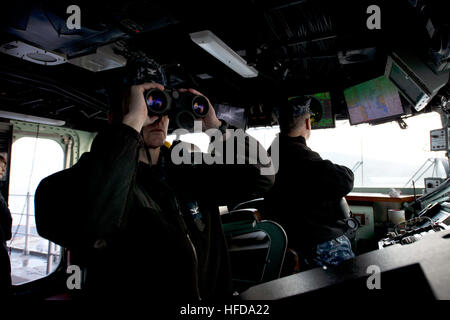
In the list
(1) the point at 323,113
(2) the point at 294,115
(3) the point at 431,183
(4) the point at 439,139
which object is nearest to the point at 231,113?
(1) the point at 323,113

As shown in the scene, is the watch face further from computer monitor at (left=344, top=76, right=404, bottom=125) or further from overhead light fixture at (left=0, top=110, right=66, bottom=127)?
overhead light fixture at (left=0, top=110, right=66, bottom=127)

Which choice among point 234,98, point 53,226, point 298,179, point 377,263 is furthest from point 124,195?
point 234,98

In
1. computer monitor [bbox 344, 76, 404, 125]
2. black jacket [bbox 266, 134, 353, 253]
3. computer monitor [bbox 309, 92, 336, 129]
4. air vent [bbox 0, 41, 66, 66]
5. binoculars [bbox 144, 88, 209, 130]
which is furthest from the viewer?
computer monitor [bbox 309, 92, 336, 129]

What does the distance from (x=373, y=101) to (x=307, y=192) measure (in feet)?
7.96

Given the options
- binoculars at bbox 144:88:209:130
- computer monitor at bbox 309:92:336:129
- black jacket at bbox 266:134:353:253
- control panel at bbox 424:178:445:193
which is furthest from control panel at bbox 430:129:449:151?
binoculars at bbox 144:88:209:130

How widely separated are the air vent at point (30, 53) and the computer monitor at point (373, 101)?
12.2 feet

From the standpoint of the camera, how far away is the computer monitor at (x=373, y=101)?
3.45 metres

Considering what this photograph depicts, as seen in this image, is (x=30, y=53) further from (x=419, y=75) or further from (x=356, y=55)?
(x=356, y=55)

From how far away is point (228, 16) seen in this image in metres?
2.66

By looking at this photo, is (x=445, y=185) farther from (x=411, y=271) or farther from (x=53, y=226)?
Result: (x=53, y=226)

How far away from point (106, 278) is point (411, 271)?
966mm

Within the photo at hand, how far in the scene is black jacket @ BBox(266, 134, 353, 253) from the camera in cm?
197

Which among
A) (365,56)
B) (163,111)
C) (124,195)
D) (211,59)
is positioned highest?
(211,59)

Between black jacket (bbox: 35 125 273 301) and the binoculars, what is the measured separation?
9.2 inches
